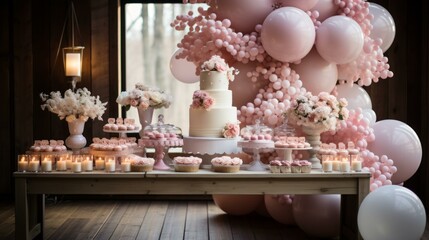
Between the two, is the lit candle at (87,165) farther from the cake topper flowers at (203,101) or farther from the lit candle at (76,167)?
the cake topper flowers at (203,101)

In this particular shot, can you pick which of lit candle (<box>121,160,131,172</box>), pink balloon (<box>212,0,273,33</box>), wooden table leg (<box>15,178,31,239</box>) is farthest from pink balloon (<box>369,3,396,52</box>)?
wooden table leg (<box>15,178,31,239</box>)

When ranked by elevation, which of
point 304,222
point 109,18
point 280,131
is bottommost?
point 304,222

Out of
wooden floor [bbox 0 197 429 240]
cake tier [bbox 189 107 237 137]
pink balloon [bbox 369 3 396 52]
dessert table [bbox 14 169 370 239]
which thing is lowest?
wooden floor [bbox 0 197 429 240]

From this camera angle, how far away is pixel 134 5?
23.9 feet

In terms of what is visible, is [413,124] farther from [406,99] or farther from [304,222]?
[304,222]

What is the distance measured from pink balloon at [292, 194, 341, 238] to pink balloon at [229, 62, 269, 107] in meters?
0.98

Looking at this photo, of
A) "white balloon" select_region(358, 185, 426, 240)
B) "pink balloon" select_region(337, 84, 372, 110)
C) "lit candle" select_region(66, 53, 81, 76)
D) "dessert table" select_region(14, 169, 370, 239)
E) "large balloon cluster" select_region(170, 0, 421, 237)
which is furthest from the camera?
"lit candle" select_region(66, 53, 81, 76)

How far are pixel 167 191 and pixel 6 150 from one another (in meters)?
3.17

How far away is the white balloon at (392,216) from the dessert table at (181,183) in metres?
0.30

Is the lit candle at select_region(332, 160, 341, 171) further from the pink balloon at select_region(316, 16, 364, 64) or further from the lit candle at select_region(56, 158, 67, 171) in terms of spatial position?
the lit candle at select_region(56, 158, 67, 171)

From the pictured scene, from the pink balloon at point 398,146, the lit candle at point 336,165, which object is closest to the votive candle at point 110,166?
the lit candle at point 336,165

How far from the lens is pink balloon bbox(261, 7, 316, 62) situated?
5.16 m

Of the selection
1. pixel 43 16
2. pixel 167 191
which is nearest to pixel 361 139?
pixel 167 191

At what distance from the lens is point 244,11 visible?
5.49 m
